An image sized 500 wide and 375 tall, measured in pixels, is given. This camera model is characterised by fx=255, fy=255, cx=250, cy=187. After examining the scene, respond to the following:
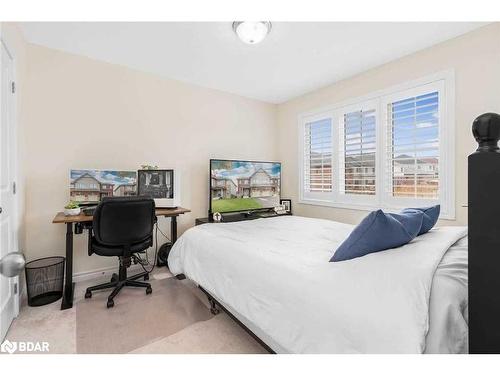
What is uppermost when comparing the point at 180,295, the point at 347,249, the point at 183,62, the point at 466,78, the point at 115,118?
the point at 183,62

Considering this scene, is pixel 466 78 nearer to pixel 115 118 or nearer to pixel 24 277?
pixel 115 118

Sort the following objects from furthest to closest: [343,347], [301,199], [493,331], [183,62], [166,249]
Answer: [301,199] < [166,249] < [183,62] < [343,347] < [493,331]

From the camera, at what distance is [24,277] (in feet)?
7.86

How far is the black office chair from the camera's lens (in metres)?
2.21

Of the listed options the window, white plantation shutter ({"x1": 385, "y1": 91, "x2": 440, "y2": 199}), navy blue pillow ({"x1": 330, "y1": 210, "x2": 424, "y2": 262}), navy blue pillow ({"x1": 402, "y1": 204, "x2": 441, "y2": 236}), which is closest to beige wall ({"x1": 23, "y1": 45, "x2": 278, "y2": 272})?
the window

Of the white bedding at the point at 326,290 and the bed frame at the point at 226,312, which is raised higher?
the white bedding at the point at 326,290

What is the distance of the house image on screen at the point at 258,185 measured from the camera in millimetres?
3709

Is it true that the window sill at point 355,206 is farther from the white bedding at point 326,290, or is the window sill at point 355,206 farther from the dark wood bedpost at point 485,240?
the dark wood bedpost at point 485,240

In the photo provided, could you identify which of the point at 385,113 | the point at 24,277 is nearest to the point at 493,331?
the point at 385,113

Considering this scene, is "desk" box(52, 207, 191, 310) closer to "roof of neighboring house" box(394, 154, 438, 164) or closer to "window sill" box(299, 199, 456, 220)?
"window sill" box(299, 199, 456, 220)

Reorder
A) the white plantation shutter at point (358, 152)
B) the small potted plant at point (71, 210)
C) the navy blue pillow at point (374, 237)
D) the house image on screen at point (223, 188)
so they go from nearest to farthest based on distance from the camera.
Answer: the navy blue pillow at point (374, 237) → the small potted plant at point (71, 210) → the white plantation shutter at point (358, 152) → the house image on screen at point (223, 188)

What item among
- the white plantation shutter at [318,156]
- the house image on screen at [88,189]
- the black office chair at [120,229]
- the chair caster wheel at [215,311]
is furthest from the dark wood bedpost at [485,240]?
the house image on screen at [88,189]

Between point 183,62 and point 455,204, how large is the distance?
Result: 3179mm

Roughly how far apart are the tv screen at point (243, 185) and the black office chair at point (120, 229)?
44.3 inches
